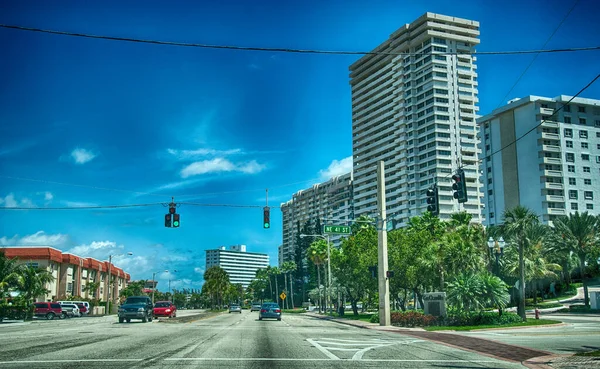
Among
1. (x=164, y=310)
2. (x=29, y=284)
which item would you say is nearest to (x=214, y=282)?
(x=164, y=310)

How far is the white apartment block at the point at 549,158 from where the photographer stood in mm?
114875

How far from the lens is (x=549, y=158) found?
116 meters

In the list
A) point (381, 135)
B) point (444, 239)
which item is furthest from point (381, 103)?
point (444, 239)

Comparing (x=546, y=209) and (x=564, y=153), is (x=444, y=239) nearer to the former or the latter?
(x=546, y=209)

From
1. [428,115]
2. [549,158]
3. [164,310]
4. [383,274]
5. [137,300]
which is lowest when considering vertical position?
[164,310]

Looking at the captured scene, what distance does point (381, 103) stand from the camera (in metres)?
170

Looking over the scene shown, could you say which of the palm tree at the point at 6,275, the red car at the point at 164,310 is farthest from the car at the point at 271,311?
the palm tree at the point at 6,275

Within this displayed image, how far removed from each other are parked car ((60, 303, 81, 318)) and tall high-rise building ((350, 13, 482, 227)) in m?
93.6

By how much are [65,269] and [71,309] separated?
80.3ft

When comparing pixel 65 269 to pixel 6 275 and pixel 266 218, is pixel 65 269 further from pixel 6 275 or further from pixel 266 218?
pixel 266 218

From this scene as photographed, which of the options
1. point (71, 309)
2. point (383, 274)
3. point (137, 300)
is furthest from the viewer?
point (71, 309)

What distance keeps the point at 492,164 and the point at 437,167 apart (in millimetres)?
20347

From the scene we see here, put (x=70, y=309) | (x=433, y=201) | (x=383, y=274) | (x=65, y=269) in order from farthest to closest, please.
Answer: (x=65, y=269) < (x=70, y=309) < (x=383, y=274) < (x=433, y=201)

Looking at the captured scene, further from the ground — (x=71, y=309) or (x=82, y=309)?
(x=71, y=309)
